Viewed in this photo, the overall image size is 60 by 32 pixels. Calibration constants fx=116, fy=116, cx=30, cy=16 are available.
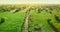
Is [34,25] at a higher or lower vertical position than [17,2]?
lower

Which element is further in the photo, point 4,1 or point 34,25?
point 4,1

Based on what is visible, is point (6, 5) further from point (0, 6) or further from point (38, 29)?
point (38, 29)

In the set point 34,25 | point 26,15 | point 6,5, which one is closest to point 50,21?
point 34,25

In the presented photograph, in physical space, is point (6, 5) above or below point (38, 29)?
above

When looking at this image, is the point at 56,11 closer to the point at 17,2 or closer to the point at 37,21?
the point at 37,21

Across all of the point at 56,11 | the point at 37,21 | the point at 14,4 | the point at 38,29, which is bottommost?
the point at 38,29

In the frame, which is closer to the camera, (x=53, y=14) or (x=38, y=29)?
(x=38, y=29)

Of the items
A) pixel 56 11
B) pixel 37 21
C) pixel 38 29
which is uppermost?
pixel 56 11

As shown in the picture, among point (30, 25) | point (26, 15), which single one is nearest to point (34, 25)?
point (30, 25)
